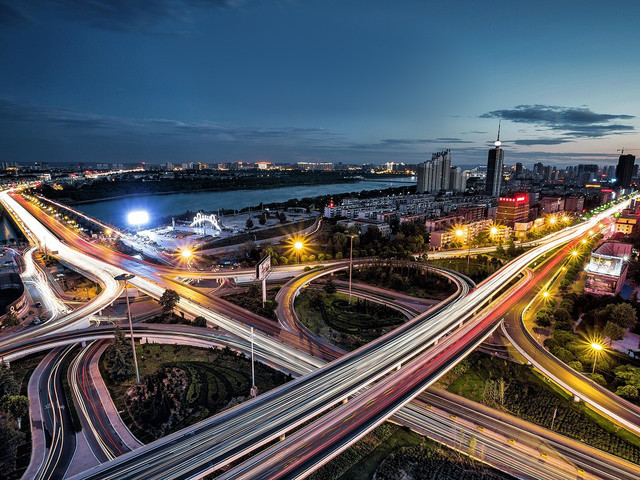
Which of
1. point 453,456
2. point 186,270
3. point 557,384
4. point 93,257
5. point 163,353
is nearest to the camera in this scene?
point 453,456

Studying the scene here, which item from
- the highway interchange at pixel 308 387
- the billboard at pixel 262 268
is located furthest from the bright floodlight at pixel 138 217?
the billboard at pixel 262 268

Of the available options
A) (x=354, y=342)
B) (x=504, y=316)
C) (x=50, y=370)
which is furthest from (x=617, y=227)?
(x=50, y=370)

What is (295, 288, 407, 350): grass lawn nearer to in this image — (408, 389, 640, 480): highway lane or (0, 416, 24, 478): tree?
(408, 389, 640, 480): highway lane

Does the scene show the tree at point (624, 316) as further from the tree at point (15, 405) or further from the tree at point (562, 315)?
the tree at point (15, 405)

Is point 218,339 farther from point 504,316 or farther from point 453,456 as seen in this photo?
point 504,316

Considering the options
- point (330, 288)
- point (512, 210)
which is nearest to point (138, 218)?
point (330, 288)

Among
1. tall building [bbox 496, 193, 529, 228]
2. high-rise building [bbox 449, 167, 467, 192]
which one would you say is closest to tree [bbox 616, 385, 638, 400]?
tall building [bbox 496, 193, 529, 228]

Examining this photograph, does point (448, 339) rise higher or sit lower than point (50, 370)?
higher
